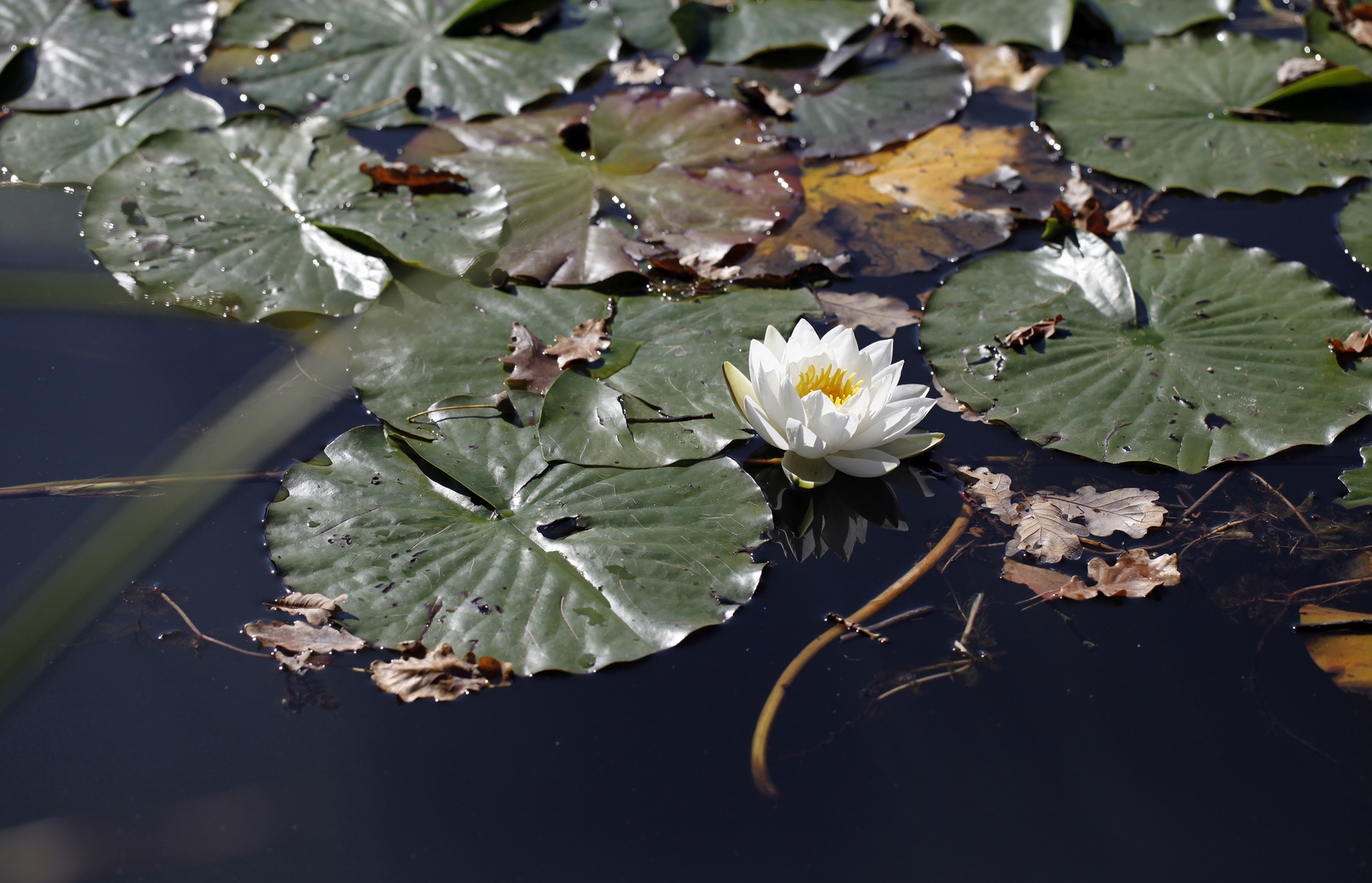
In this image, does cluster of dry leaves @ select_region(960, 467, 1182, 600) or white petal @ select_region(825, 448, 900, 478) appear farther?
white petal @ select_region(825, 448, 900, 478)

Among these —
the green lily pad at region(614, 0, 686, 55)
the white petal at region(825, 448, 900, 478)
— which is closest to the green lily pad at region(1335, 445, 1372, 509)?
the white petal at region(825, 448, 900, 478)

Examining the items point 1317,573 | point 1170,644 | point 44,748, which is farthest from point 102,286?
point 1317,573

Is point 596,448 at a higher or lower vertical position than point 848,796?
higher

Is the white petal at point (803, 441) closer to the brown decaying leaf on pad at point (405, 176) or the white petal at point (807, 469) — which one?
the white petal at point (807, 469)

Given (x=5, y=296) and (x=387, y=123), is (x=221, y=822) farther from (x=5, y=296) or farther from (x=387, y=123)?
(x=387, y=123)

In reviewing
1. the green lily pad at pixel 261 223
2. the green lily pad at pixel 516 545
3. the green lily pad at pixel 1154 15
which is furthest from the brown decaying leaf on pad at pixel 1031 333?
the green lily pad at pixel 1154 15

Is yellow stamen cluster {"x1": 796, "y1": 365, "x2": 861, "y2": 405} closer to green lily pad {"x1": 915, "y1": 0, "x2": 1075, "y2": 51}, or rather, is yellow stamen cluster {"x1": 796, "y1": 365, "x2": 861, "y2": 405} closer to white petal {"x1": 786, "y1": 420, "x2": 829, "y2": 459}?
white petal {"x1": 786, "y1": 420, "x2": 829, "y2": 459}

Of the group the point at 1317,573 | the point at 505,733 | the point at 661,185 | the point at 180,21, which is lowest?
the point at 1317,573
